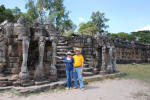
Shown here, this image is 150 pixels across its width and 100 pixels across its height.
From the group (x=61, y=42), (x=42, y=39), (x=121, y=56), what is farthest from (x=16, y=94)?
(x=121, y=56)

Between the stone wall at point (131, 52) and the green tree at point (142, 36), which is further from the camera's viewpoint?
the green tree at point (142, 36)

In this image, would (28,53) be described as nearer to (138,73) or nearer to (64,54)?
(64,54)

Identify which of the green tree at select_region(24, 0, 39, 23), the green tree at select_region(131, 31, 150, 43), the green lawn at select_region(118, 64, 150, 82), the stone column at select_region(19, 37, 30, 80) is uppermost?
the green tree at select_region(24, 0, 39, 23)

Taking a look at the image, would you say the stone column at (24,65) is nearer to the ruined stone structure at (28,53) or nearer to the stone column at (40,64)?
the ruined stone structure at (28,53)

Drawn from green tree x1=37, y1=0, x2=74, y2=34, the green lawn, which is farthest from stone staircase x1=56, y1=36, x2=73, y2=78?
green tree x1=37, y1=0, x2=74, y2=34

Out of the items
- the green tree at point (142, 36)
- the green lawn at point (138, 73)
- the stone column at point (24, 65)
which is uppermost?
the green tree at point (142, 36)

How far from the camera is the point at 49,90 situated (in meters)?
5.04

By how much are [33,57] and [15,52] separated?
2.48 feet

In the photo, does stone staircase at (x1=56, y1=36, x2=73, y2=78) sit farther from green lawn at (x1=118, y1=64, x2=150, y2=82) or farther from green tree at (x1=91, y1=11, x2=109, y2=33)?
green tree at (x1=91, y1=11, x2=109, y2=33)

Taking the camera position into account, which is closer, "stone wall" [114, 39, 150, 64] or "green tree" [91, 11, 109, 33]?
"stone wall" [114, 39, 150, 64]

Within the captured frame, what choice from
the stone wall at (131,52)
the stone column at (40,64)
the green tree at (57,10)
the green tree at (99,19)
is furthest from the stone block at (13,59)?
the green tree at (99,19)

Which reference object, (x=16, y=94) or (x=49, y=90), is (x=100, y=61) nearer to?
(x=49, y=90)

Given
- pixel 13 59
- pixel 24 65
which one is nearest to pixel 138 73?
pixel 24 65

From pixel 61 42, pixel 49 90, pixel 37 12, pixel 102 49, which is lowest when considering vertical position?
pixel 49 90
